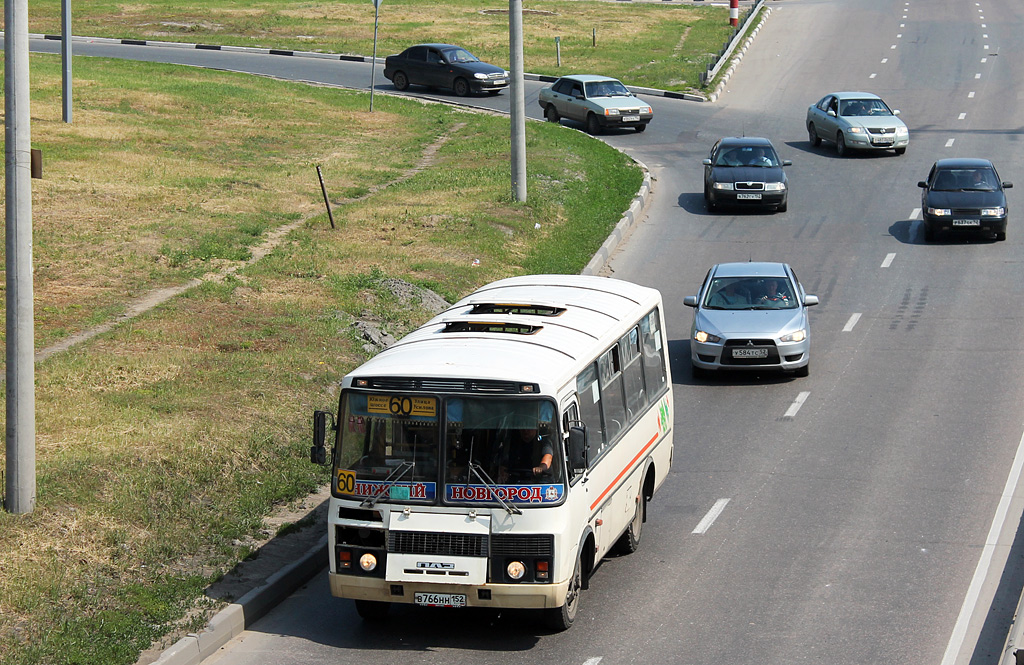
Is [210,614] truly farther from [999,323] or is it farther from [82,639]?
[999,323]

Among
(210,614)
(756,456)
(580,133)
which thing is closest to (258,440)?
(210,614)

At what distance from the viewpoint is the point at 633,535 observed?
512 inches

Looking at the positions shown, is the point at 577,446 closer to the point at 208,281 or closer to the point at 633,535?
the point at 633,535

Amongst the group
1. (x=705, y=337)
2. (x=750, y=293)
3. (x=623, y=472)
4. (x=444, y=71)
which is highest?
(x=444, y=71)

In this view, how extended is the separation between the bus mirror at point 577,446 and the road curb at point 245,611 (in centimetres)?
310

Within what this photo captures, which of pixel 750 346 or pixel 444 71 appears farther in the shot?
pixel 444 71

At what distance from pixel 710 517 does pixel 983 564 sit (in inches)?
111

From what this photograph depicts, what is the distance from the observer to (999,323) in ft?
73.8

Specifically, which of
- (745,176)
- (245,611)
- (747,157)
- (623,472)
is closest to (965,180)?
(745,176)

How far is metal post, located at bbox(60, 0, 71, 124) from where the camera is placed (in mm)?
33031

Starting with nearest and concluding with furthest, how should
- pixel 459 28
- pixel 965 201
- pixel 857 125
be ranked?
pixel 965 201 → pixel 857 125 → pixel 459 28

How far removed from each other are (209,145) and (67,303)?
15.5 metres

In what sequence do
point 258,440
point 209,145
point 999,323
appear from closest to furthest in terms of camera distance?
point 258,440, point 999,323, point 209,145

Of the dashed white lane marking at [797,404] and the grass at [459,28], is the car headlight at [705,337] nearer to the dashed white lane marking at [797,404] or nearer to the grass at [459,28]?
the dashed white lane marking at [797,404]
